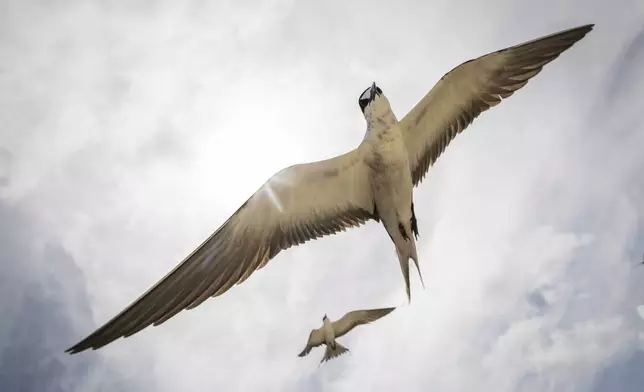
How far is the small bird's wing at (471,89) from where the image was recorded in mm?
1829

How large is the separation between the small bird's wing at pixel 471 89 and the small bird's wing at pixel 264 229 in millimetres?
207

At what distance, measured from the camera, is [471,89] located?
1876 mm

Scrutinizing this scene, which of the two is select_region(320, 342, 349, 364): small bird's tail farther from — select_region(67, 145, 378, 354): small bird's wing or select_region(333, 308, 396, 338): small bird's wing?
select_region(67, 145, 378, 354): small bird's wing

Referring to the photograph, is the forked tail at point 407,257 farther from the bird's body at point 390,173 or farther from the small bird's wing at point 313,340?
the small bird's wing at point 313,340

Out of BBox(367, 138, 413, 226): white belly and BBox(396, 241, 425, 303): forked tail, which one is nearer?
BBox(367, 138, 413, 226): white belly

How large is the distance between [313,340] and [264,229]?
0.43 meters

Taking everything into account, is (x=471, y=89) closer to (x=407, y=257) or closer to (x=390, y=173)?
(x=390, y=173)

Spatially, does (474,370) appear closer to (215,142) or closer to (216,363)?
(216,363)

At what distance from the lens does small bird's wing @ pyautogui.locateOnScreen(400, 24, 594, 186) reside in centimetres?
183

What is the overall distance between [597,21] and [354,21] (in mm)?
822

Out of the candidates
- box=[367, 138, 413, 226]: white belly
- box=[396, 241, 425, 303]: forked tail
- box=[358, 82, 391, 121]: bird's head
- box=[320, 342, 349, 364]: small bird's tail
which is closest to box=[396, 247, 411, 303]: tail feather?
box=[396, 241, 425, 303]: forked tail

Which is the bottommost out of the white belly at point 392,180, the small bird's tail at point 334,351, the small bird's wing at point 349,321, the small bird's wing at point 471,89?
the small bird's tail at point 334,351

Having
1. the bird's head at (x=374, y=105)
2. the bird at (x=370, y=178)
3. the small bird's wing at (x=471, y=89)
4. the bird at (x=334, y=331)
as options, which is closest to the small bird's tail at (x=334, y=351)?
the bird at (x=334, y=331)

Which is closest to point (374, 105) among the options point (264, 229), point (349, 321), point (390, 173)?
point (390, 173)
